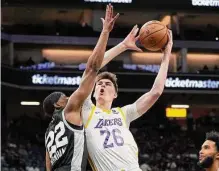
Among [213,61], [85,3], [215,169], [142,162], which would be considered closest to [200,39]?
[213,61]

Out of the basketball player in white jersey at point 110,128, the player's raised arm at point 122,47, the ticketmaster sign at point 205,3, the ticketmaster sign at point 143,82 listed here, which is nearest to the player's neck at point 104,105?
the basketball player in white jersey at point 110,128

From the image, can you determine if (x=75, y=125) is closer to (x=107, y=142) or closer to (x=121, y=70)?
(x=107, y=142)

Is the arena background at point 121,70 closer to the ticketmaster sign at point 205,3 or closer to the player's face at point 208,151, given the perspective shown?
the ticketmaster sign at point 205,3

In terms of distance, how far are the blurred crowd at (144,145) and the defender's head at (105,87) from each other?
15182 millimetres

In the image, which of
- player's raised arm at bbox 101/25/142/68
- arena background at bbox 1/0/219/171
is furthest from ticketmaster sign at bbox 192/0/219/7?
player's raised arm at bbox 101/25/142/68

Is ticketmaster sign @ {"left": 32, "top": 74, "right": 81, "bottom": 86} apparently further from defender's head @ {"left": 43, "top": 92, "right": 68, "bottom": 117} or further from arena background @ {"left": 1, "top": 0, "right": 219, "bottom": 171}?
defender's head @ {"left": 43, "top": 92, "right": 68, "bottom": 117}

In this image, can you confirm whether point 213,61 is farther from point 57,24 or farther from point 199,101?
point 57,24

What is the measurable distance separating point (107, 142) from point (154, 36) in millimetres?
1420

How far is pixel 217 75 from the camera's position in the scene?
88.3 feet

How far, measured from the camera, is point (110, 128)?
6383 mm

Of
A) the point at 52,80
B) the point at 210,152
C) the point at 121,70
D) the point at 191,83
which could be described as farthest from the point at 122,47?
the point at 191,83

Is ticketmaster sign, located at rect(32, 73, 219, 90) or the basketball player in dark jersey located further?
ticketmaster sign, located at rect(32, 73, 219, 90)

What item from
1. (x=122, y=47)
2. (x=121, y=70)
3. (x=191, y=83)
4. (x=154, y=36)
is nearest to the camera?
(x=122, y=47)

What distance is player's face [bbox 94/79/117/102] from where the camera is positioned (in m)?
6.47
